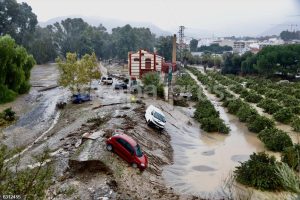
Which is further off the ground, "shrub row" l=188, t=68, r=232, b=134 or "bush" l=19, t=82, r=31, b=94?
"bush" l=19, t=82, r=31, b=94

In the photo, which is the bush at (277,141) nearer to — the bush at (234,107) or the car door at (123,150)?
the car door at (123,150)

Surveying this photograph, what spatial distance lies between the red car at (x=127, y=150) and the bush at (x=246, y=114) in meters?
20.2

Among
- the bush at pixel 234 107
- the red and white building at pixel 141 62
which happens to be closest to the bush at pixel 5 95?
the bush at pixel 234 107

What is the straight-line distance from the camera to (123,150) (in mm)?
18594

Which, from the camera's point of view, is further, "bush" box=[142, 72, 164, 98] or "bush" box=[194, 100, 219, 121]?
"bush" box=[142, 72, 164, 98]

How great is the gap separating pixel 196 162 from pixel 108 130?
6755 millimetres

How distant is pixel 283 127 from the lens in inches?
1342

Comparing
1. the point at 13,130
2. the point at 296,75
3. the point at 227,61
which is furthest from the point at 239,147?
the point at 227,61

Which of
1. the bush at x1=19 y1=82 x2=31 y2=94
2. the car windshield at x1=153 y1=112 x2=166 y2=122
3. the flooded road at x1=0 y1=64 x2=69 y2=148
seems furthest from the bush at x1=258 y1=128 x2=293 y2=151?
the bush at x1=19 y1=82 x2=31 y2=94

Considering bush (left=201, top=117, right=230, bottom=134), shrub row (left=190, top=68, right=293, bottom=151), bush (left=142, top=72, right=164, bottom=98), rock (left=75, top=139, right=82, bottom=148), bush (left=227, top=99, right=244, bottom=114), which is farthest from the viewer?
bush (left=142, top=72, right=164, bottom=98)

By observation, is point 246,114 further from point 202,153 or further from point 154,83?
point 154,83

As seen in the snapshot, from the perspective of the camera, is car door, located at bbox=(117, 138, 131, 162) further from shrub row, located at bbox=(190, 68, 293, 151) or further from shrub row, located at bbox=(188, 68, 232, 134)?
shrub row, located at bbox=(188, 68, 232, 134)

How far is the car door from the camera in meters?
18.5

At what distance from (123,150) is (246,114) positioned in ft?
72.7
